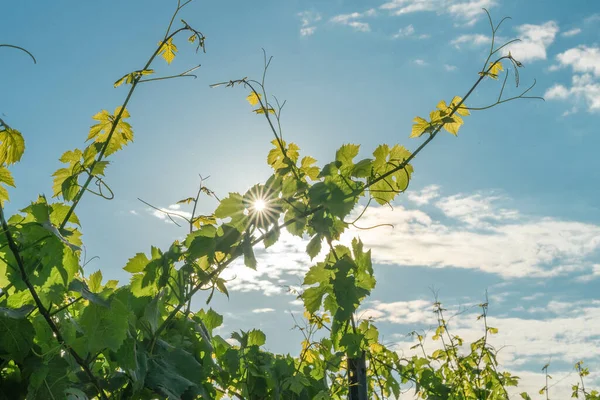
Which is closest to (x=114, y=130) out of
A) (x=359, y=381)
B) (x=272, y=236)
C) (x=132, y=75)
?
(x=132, y=75)

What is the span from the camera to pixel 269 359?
311cm

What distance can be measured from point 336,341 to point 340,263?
97 cm

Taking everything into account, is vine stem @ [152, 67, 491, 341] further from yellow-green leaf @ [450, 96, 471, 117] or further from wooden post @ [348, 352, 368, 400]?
wooden post @ [348, 352, 368, 400]

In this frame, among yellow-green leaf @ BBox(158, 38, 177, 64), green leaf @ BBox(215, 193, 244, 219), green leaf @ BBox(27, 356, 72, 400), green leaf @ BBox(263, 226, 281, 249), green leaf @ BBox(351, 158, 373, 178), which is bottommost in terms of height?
green leaf @ BBox(27, 356, 72, 400)

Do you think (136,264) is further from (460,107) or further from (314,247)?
(460,107)

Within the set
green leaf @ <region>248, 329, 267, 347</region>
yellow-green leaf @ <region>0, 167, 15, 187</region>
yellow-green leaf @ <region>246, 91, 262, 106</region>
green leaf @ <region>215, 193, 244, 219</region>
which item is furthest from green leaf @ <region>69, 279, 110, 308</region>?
green leaf @ <region>248, 329, 267, 347</region>

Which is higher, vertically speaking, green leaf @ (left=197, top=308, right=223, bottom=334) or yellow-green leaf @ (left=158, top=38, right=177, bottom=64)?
yellow-green leaf @ (left=158, top=38, right=177, bottom=64)

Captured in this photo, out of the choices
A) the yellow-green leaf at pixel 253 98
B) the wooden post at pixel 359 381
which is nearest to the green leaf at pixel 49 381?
the yellow-green leaf at pixel 253 98

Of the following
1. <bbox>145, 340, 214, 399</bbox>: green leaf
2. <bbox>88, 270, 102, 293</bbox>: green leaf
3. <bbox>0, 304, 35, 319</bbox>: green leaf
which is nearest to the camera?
<bbox>0, 304, 35, 319</bbox>: green leaf

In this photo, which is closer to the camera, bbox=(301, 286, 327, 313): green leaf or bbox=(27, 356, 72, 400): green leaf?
bbox=(27, 356, 72, 400): green leaf

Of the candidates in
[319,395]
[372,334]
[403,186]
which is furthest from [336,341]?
[403,186]

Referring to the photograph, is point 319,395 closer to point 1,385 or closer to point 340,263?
point 340,263

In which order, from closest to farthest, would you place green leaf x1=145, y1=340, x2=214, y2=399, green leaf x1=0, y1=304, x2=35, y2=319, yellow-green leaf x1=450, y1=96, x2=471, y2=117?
green leaf x1=0, y1=304, x2=35, y2=319, green leaf x1=145, y1=340, x2=214, y2=399, yellow-green leaf x1=450, y1=96, x2=471, y2=117

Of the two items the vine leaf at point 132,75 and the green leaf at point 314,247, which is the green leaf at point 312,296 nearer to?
the green leaf at point 314,247
